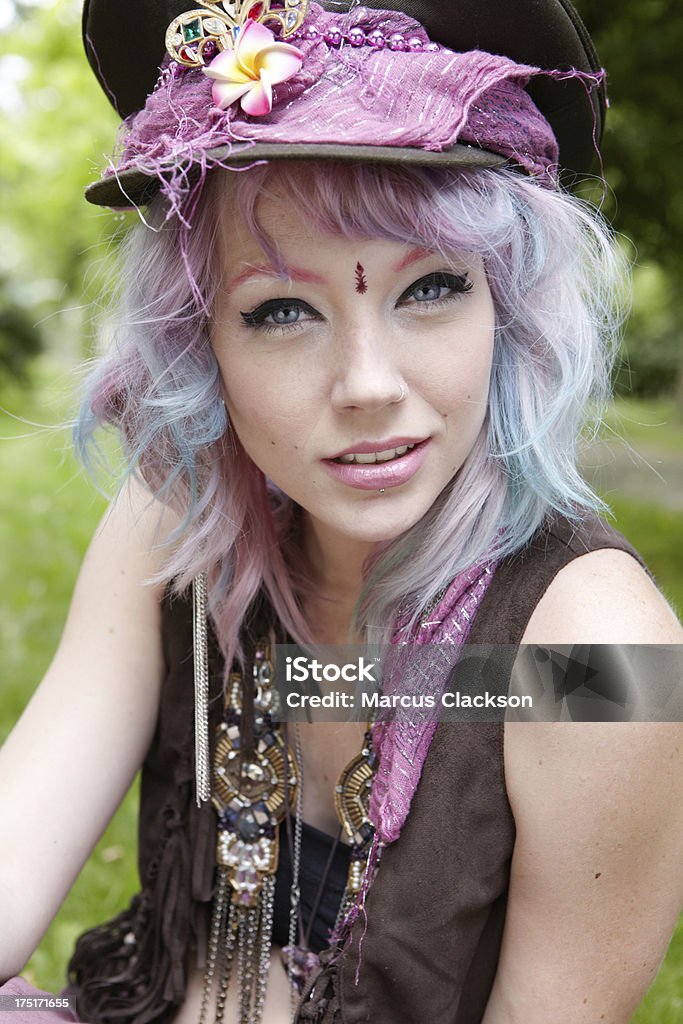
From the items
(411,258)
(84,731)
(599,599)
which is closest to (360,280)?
(411,258)

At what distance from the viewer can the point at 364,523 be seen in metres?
1.48

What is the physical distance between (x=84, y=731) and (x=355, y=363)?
878 millimetres

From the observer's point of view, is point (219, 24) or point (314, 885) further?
point (314, 885)

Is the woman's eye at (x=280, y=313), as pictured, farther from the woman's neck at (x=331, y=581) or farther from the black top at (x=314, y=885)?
the black top at (x=314, y=885)

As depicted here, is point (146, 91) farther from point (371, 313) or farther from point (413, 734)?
point (413, 734)

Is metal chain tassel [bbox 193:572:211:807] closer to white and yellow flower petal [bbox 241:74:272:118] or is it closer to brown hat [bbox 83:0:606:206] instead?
brown hat [bbox 83:0:606:206]

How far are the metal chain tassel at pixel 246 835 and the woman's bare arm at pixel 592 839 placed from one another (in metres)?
0.48

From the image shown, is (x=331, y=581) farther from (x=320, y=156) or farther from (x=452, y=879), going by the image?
(x=320, y=156)

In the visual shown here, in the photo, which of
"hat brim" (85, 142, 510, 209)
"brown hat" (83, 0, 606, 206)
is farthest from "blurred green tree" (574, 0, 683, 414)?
"hat brim" (85, 142, 510, 209)

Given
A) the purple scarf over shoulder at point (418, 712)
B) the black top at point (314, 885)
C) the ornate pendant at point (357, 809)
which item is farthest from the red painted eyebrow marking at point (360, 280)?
the black top at point (314, 885)

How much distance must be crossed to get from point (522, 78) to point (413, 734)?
1.01 metres

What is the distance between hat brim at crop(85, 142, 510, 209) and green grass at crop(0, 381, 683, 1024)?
497mm

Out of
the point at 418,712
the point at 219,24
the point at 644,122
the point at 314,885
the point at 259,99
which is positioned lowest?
the point at 314,885

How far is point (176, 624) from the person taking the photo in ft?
6.12
